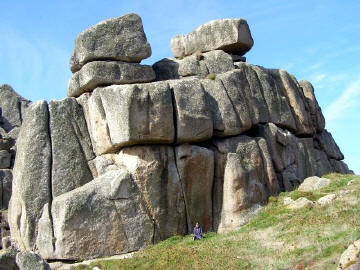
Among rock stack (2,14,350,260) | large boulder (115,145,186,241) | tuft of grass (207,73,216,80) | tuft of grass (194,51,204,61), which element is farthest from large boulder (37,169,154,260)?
tuft of grass (194,51,204,61)

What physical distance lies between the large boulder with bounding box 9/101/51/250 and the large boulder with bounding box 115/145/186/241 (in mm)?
4826

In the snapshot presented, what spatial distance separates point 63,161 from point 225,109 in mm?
10687

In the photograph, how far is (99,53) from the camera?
33.5 m

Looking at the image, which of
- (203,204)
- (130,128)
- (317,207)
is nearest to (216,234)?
(203,204)

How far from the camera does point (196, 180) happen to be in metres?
31.4

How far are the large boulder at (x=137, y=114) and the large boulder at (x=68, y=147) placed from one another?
2216 mm

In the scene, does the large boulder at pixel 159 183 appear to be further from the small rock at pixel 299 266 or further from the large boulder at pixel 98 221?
the small rock at pixel 299 266

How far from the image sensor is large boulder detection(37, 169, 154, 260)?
2808 cm

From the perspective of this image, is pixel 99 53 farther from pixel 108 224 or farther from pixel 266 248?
pixel 266 248

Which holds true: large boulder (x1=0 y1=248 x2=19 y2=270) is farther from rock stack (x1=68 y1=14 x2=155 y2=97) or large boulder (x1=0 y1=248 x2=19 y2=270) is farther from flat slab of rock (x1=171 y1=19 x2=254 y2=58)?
flat slab of rock (x1=171 y1=19 x2=254 y2=58)

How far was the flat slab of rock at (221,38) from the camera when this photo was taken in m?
38.8

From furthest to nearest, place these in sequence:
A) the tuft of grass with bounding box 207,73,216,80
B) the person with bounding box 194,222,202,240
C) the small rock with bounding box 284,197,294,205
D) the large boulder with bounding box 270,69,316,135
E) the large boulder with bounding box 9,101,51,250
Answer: the large boulder with bounding box 270,69,316,135 → the tuft of grass with bounding box 207,73,216,80 → the small rock with bounding box 284,197,294,205 → the large boulder with bounding box 9,101,51,250 → the person with bounding box 194,222,202,240

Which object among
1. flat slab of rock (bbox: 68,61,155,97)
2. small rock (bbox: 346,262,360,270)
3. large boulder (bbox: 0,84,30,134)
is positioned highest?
large boulder (bbox: 0,84,30,134)

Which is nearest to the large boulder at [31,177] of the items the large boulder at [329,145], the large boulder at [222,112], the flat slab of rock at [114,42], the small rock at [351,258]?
the flat slab of rock at [114,42]
